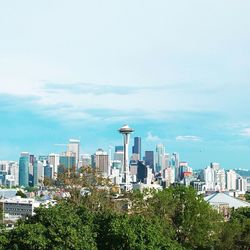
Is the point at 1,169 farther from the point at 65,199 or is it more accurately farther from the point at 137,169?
the point at 65,199

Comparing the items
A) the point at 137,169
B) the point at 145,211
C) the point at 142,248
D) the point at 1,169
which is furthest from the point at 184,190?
the point at 1,169

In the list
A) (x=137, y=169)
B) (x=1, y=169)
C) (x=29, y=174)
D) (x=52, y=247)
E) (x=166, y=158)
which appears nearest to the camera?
(x=52, y=247)

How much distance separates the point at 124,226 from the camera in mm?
12461

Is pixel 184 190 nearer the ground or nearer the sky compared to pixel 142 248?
nearer the sky

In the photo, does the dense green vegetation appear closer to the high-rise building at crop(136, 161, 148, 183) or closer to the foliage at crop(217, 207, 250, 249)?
the foliage at crop(217, 207, 250, 249)

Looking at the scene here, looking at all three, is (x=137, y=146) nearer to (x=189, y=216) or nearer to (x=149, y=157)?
(x=149, y=157)

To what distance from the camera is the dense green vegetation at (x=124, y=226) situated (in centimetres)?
1209

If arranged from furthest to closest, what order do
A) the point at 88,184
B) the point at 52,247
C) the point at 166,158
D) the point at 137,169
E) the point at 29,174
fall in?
the point at 166,158
the point at 29,174
the point at 137,169
the point at 88,184
the point at 52,247

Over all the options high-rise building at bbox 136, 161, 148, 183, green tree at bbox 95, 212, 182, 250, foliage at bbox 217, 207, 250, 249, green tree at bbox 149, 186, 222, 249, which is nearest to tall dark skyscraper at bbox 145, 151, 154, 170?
high-rise building at bbox 136, 161, 148, 183

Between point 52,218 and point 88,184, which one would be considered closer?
point 52,218

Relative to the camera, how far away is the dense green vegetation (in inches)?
476

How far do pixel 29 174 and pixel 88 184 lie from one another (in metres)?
115

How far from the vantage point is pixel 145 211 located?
61.6 feet

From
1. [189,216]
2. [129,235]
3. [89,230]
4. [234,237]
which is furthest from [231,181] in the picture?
[129,235]
